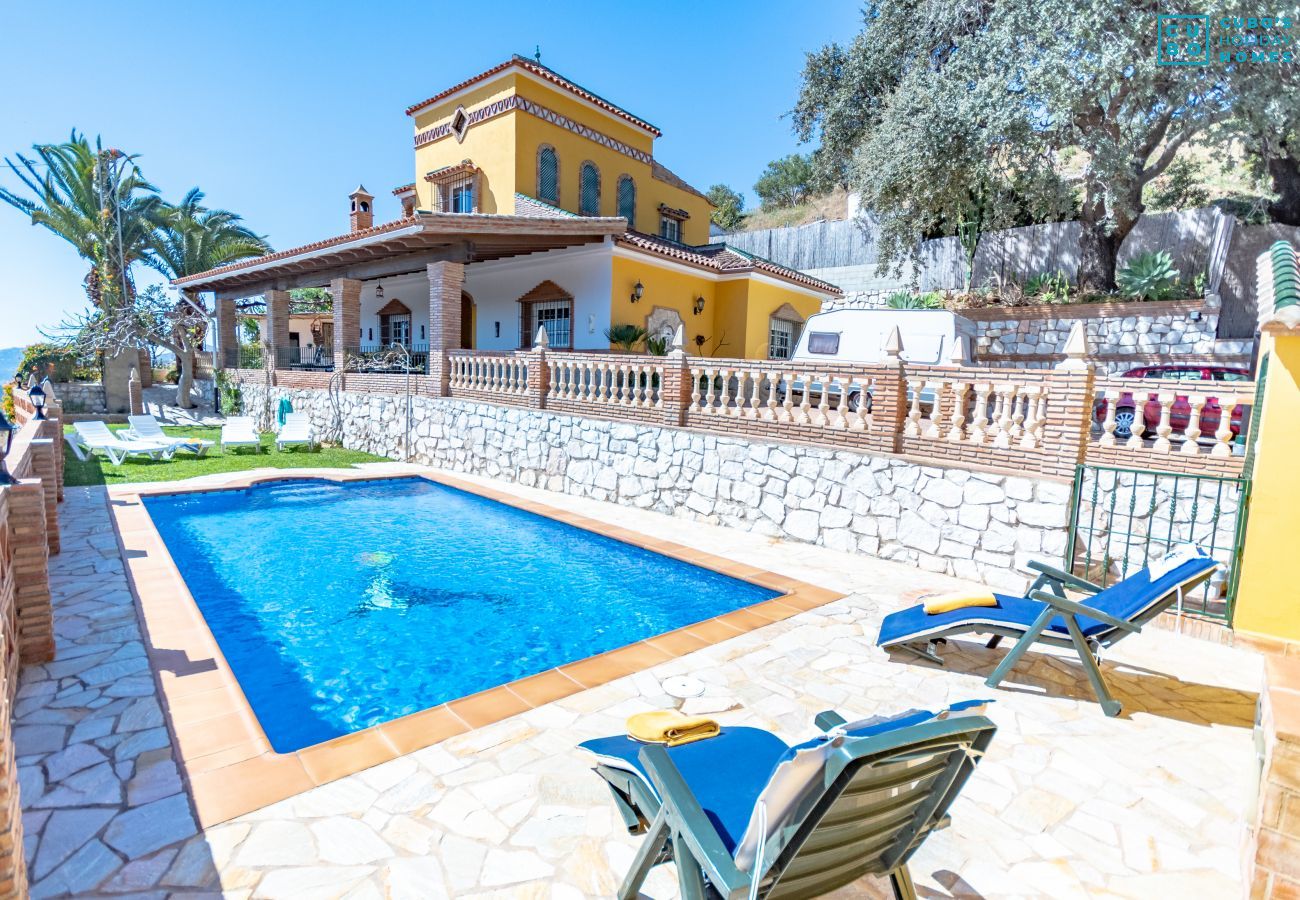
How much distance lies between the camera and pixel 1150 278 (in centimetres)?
1561

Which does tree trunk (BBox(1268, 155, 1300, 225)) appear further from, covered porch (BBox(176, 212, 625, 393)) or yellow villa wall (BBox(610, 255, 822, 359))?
covered porch (BBox(176, 212, 625, 393))

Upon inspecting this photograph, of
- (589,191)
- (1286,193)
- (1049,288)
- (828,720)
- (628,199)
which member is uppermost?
(628,199)

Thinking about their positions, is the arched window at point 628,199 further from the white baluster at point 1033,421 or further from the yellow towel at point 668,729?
the yellow towel at point 668,729

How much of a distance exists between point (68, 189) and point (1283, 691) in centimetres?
3525

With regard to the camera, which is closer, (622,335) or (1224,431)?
(1224,431)

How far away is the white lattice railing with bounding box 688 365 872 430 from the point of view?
8.34 metres

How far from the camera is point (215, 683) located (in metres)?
4.21

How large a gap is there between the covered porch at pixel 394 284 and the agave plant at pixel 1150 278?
42.4ft

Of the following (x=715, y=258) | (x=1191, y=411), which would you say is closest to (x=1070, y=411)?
(x=1191, y=411)

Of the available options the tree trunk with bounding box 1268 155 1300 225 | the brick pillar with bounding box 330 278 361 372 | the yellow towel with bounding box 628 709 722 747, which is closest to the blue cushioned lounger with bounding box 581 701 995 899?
the yellow towel with bounding box 628 709 722 747

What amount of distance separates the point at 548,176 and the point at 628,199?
11.6ft

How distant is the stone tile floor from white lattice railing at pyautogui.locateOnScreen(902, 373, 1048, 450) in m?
2.78

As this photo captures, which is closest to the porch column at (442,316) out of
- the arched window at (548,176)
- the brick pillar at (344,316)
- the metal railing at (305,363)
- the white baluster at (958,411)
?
the brick pillar at (344,316)

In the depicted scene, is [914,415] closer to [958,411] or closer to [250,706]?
[958,411]
